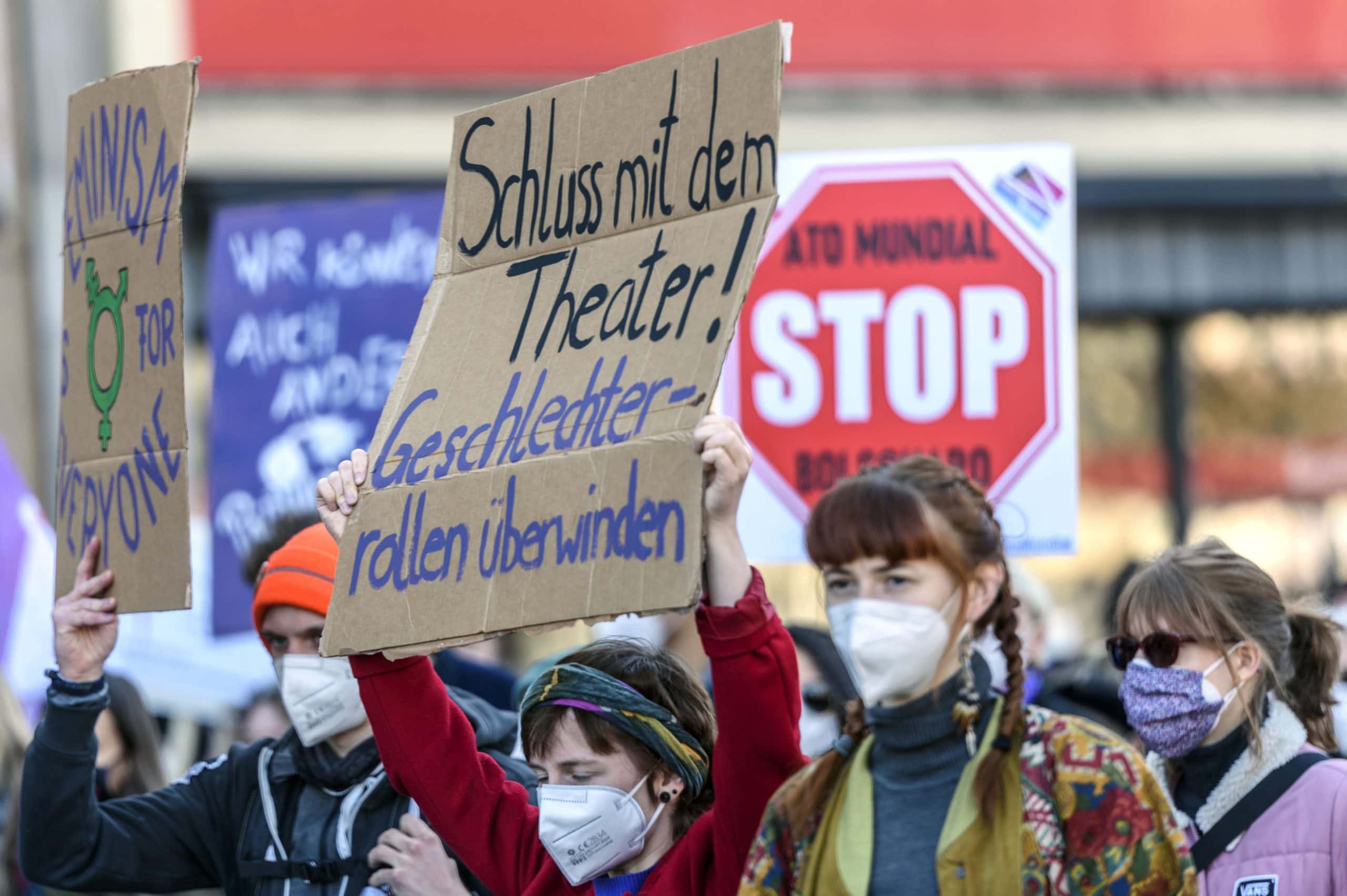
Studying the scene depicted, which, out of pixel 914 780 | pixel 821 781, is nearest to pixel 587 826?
pixel 821 781

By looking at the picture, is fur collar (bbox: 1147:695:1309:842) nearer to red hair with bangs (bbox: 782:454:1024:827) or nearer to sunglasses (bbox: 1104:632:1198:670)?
sunglasses (bbox: 1104:632:1198:670)

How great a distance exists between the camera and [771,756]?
246 cm

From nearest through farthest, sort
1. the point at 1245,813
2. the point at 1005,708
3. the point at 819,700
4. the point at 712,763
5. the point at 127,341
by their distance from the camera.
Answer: the point at 1005,708 → the point at 712,763 → the point at 1245,813 → the point at 127,341 → the point at 819,700

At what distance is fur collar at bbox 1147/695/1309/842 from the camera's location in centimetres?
287

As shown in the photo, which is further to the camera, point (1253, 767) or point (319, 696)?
point (319, 696)

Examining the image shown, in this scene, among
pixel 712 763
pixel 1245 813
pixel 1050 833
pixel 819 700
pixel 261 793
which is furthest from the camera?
pixel 819 700

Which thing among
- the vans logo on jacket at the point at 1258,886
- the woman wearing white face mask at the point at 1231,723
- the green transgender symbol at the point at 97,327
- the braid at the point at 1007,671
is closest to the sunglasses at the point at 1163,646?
the woman wearing white face mask at the point at 1231,723

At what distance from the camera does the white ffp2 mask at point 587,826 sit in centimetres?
268

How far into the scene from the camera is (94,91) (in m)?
3.45

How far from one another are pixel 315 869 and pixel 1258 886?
1.61 meters

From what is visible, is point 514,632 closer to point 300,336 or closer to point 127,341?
point 127,341

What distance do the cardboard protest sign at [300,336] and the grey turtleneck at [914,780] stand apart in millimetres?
3540

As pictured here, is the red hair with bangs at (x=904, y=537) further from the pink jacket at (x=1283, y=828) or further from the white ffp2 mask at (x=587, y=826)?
the pink jacket at (x=1283, y=828)

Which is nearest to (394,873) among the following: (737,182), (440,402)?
(440,402)
